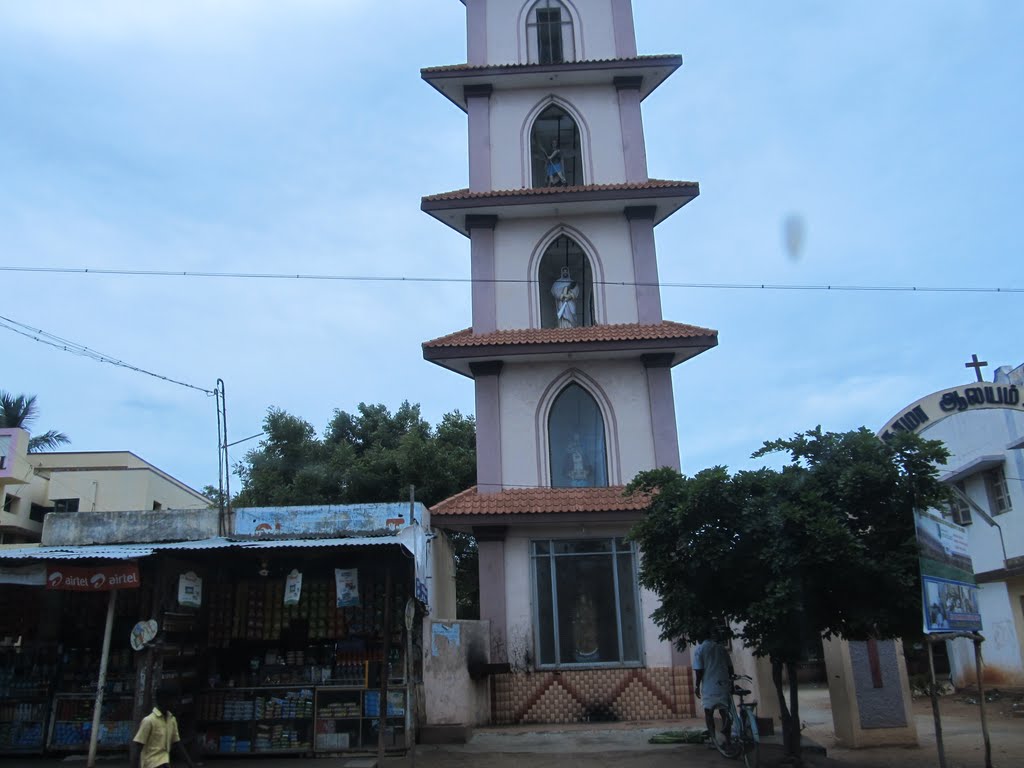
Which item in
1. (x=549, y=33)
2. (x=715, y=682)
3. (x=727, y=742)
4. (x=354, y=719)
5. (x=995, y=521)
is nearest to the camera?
(x=727, y=742)

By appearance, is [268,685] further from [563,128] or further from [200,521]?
[563,128]

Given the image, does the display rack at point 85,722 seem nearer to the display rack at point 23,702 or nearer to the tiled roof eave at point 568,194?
the display rack at point 23,702

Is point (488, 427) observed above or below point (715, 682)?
above

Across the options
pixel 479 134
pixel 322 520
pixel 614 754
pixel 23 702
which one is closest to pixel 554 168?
pixel 479 134

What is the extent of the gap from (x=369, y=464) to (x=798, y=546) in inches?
725

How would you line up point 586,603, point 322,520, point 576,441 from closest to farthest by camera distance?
point 322,520
point 586,603
point 576,441

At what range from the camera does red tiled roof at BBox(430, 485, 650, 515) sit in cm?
1480

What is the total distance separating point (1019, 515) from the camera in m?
20.1

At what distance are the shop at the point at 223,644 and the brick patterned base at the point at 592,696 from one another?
2529 mm

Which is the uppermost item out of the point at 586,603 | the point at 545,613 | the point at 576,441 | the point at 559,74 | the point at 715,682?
the point at 559,74

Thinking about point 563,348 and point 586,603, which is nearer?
point 586,603

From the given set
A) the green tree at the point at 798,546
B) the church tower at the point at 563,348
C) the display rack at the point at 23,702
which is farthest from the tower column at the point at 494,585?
the display rack at the point at 23,702

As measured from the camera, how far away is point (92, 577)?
10664mm

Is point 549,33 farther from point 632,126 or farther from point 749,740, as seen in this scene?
point 749,740
